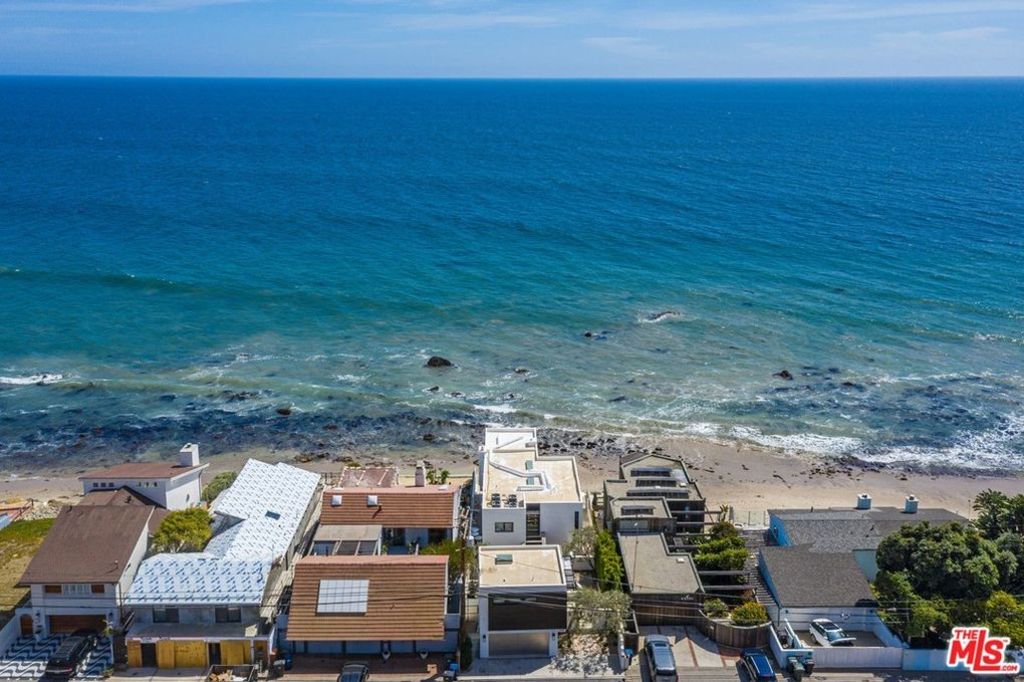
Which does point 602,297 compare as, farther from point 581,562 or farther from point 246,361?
point 581,562

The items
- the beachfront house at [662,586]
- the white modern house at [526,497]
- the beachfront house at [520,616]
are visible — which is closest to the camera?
the beachfront house at [520,616]

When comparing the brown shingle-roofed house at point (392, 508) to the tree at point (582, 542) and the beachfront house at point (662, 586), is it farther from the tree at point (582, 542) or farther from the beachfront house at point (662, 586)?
the beachfront house at point (662, 586)

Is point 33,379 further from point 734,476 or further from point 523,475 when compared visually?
point 734,476

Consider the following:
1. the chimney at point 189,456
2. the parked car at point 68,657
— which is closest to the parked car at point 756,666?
the parked car at point 68,657

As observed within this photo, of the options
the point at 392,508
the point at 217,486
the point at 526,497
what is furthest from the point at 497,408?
the point at 217,486

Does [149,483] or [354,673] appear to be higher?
[149,483]

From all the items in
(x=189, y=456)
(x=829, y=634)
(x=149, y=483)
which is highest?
(x=189, y=456)
